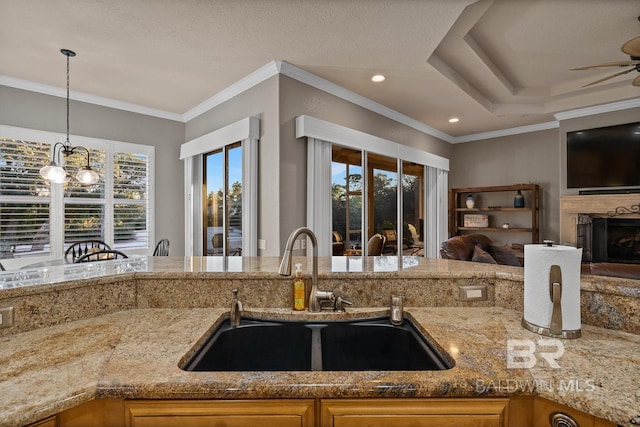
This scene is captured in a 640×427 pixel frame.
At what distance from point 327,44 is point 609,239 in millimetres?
4548

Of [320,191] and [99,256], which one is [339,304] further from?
[99,256]

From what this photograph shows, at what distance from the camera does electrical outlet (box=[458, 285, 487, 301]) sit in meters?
1.38

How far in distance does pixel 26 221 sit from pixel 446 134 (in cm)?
620

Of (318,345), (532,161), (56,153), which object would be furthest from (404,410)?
(532,161)

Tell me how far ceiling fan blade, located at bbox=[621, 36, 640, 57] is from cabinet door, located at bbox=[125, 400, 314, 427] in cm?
331

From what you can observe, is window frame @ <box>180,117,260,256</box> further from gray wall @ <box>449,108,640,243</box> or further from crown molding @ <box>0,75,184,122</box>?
gray wall @ <box>449,108,640,243</box>

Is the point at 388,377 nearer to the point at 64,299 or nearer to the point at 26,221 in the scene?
the point at 64,299

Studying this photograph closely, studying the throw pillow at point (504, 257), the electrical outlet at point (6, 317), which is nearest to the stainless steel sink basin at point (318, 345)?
the electrical outlet at point (6, 317)

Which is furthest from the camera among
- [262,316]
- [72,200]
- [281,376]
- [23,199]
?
[72,200]

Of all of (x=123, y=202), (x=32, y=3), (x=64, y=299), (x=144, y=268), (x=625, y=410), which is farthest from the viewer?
(x=123, y=202)

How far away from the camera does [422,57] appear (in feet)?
9.57

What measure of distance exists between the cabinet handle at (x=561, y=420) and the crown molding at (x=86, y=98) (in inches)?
195

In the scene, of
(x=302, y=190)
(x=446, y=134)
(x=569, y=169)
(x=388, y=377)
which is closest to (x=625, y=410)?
(x=388, y=377)

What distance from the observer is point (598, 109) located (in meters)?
4.41
